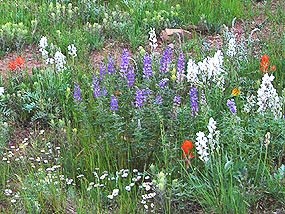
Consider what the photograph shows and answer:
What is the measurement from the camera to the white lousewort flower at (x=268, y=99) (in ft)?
13.1

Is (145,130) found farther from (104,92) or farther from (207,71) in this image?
(207,71)

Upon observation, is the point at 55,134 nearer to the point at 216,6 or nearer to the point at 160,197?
the point at 160,197

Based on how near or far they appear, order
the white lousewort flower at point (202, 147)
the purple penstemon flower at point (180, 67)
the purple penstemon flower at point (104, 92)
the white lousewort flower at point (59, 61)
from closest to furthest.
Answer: the white lousewort flower at point (202, 147), the purple penstemon flower at point (104, 92), the purple penstemon flower at point (180, 67), the white lousewort flower at point (59, 61)

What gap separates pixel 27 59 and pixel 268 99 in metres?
3.07

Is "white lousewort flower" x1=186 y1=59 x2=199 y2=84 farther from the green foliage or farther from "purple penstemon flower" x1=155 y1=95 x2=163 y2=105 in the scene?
the green foliage

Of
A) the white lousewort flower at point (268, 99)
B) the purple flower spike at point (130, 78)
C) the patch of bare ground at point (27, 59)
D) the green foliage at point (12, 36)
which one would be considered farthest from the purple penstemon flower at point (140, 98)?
the green foliage at point (12, 36)

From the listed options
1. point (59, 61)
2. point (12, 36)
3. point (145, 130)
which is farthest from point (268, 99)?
point (12, 36)

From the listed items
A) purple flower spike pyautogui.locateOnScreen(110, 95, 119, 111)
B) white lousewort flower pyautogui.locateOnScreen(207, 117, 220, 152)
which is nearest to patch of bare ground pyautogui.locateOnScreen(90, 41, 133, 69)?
purple flower spike pyautogui.locateOnScreen(110, 95, 119, 111)

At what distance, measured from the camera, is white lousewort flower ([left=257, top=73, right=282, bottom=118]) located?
4.00 metres

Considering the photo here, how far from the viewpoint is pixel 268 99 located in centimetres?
405

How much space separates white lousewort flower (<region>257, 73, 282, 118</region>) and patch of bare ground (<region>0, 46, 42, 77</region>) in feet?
8.63

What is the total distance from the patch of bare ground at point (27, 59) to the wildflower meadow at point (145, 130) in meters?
0.02

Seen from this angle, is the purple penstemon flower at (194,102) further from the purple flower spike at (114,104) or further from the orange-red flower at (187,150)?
the purple flower spike at (114,104)

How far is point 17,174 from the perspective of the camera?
4.33 m
